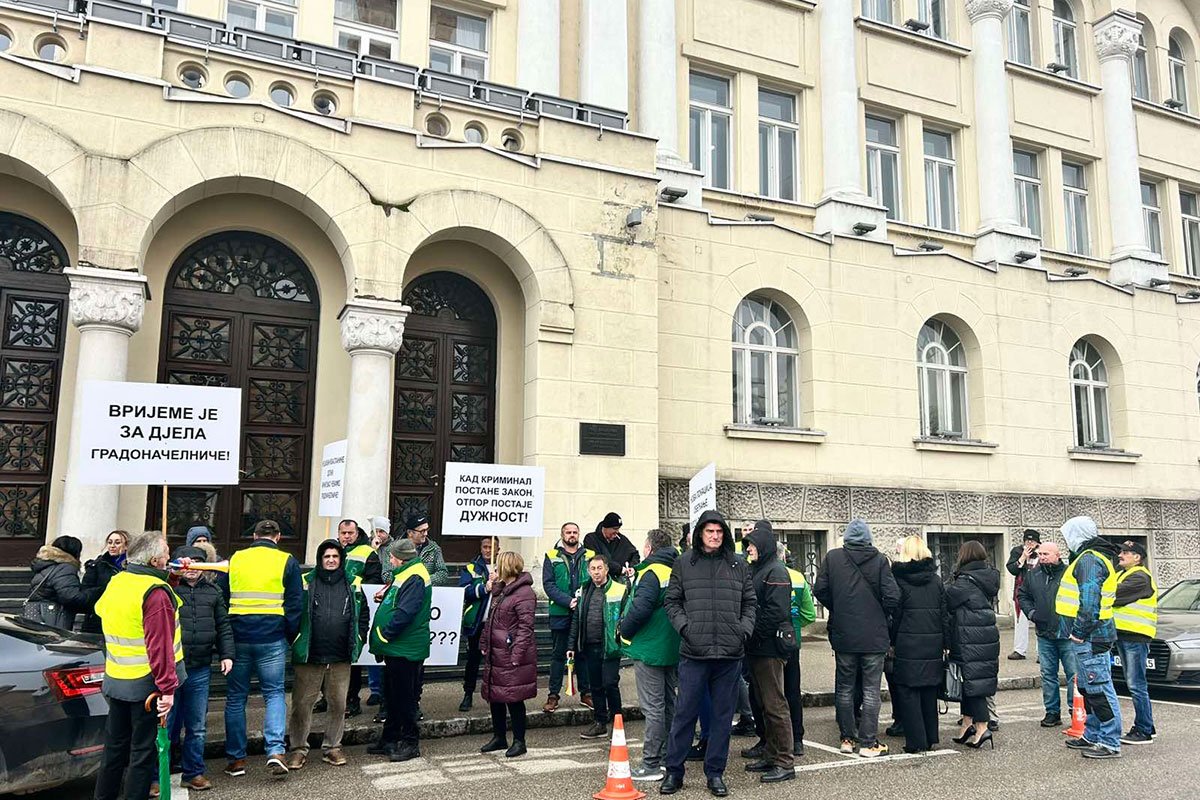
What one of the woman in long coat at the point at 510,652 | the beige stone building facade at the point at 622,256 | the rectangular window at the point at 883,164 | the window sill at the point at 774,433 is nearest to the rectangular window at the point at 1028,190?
the beige stone building facade at the point at 622,256

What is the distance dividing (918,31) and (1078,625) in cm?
1540

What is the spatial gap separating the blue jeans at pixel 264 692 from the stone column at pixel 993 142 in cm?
1702

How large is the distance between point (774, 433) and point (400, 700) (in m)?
10.1

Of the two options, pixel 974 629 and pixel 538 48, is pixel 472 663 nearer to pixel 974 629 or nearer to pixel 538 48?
pixel 974 629

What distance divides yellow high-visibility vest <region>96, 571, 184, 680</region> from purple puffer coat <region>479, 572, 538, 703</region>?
9.30 ft

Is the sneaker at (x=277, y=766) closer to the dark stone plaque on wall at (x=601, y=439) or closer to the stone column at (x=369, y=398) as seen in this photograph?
the stone column at (x=369, y=398)

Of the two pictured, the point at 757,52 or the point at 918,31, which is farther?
the point at 918,31

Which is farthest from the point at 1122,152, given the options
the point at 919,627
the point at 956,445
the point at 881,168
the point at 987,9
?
the point at 919,627

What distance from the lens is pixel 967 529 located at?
1820 centimetres

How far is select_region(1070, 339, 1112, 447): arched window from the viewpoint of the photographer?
20500mm

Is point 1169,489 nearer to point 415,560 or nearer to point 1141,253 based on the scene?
point 1141,253

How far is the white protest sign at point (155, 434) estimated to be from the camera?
8.42 m

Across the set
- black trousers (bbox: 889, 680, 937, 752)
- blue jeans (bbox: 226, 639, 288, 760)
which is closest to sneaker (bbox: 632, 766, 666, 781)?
black trousers (bbox: 889, 680, 937, 752)

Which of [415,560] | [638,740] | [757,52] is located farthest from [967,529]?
[415,560]
